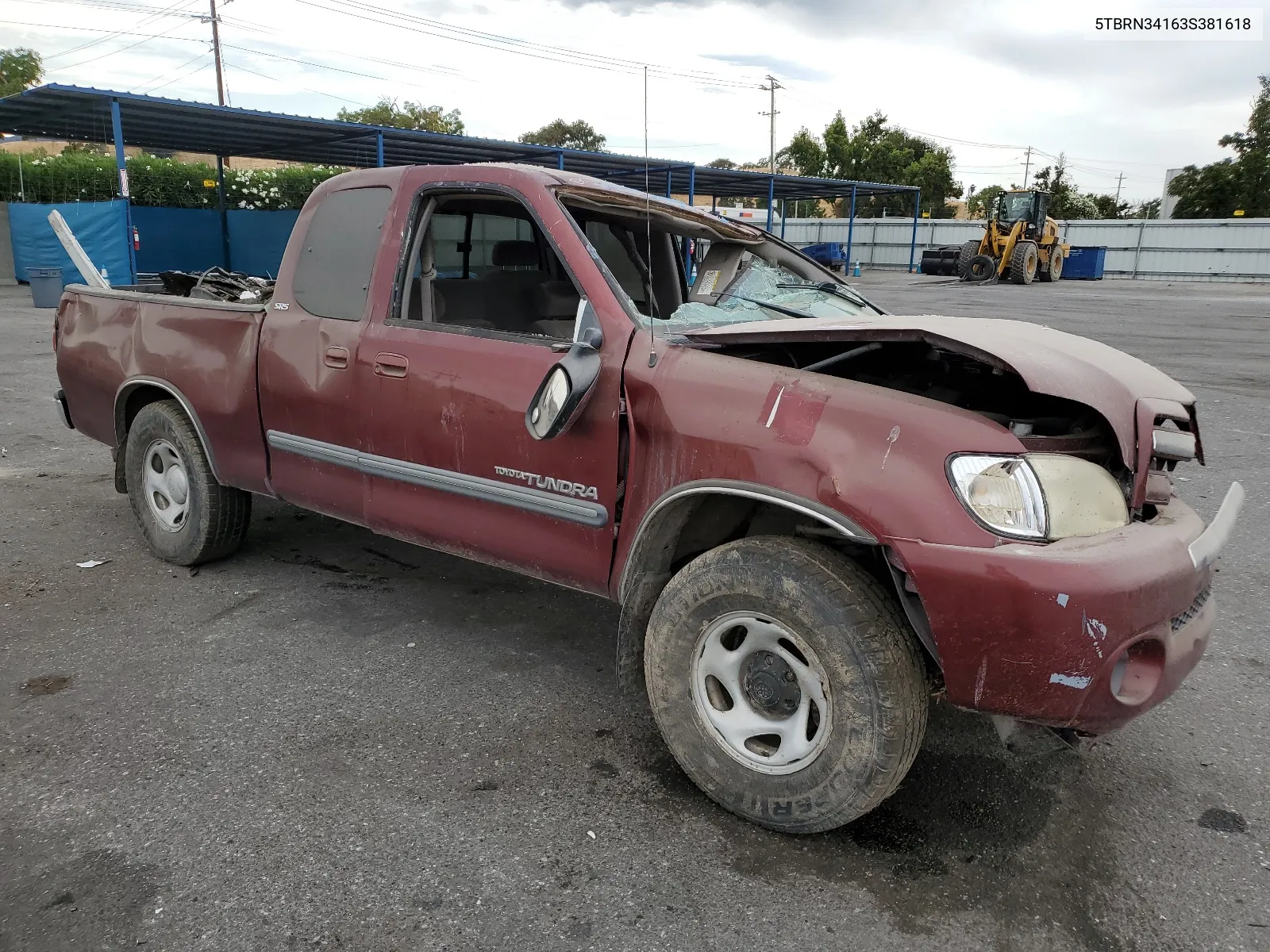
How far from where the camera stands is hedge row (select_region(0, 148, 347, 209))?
942 inches

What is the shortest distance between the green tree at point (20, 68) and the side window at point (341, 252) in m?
72.0

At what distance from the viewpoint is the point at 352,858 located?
2385mm

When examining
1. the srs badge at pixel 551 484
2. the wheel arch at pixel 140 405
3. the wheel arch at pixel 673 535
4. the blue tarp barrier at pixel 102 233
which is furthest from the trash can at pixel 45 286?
the wheel arch at pixel 673 535

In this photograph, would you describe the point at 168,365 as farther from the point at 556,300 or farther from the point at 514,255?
the point at 556,300

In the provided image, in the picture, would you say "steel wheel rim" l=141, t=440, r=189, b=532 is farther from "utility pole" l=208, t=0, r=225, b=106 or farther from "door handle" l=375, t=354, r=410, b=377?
"utility pole" l=208, t=0, r=225, b=106

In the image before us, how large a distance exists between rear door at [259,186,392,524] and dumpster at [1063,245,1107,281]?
123ft

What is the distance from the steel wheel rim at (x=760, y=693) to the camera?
241 cm

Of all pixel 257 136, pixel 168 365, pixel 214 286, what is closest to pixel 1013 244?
pixel 257 136

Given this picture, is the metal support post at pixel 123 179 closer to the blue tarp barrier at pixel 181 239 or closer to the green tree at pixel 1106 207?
the blue tarp barrier at pixel 181 239

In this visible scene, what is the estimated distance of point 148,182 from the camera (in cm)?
2561

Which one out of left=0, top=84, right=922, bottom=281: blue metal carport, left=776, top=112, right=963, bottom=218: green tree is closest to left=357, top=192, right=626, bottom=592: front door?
left=0, top=84, right=922, bottom=281: blue metal carport

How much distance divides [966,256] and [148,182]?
A: 2551 centimetres

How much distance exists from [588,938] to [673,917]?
0.22 m

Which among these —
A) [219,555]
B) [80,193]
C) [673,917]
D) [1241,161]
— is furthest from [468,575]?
[1241,161]
